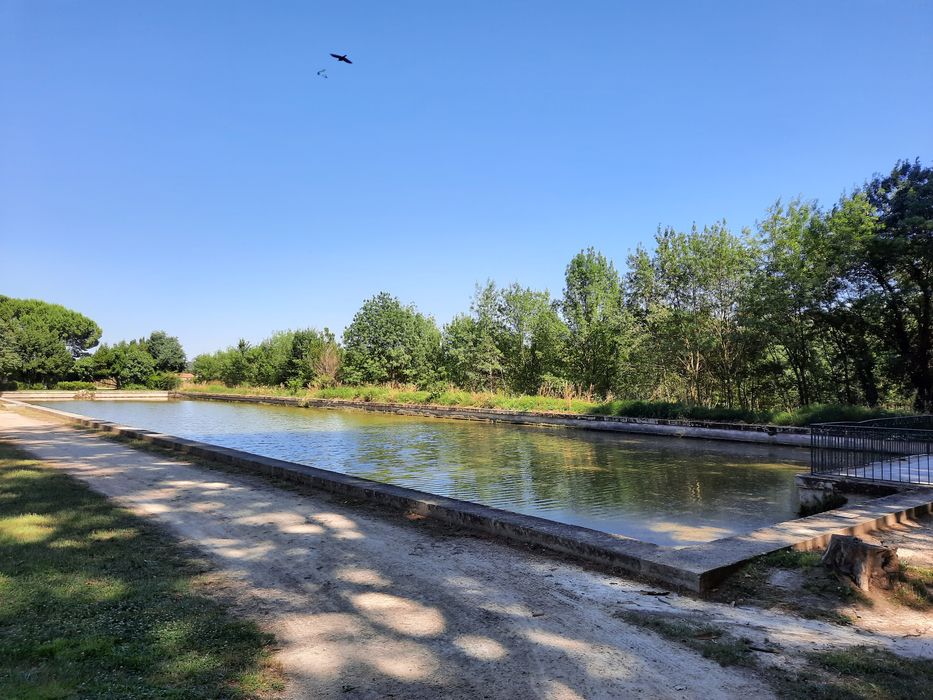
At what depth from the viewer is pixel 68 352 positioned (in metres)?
→ 49.6

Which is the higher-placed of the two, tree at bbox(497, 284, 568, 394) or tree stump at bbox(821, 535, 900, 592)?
tree at bbox(497, 284, 568, 394)

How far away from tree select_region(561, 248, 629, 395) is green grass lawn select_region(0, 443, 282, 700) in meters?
23.0

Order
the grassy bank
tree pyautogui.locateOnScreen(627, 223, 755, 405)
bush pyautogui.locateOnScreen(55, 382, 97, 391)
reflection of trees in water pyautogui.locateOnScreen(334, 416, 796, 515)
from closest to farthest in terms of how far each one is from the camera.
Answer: reflection of trees in water pyautogui.locateOnScreen(334, 416, 796, 515)
the grassy bank
tree pyautogui.locateOnScreen(627, 223, 755, 405)
bush pyautogui.locateOnScreen(55, 382, 97, 391)

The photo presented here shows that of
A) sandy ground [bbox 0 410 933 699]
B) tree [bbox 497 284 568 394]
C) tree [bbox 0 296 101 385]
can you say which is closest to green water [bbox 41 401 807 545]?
sandy ground [bbox 0 410 933 699]

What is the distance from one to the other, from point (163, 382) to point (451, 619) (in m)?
56.9

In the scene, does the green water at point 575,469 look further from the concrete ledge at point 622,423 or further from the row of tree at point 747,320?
the row of tree at point 747,320

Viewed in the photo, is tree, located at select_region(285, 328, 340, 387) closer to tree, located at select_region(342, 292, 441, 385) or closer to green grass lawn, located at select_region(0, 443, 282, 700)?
tree, located at select_region(342, 292, 441, 385)

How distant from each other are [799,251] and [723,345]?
403 centimetres

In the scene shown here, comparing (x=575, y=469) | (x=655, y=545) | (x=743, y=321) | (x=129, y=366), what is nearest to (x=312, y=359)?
(x=129, y=366)

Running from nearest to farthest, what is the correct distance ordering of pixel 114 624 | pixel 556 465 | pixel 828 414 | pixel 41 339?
pixel 114 624 < pixel 556 465 < pixel 828 414 < pixel 41 339

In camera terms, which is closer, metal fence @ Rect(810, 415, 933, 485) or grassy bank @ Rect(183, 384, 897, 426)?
metal fence @ Rect(810, 415, 933, 485)

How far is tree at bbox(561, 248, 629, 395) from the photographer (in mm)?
26344

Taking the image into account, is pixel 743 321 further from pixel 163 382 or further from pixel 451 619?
pixel 163 382

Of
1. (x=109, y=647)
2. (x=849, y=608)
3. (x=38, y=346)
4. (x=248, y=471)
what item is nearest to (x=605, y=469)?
(x=248, y=471)
